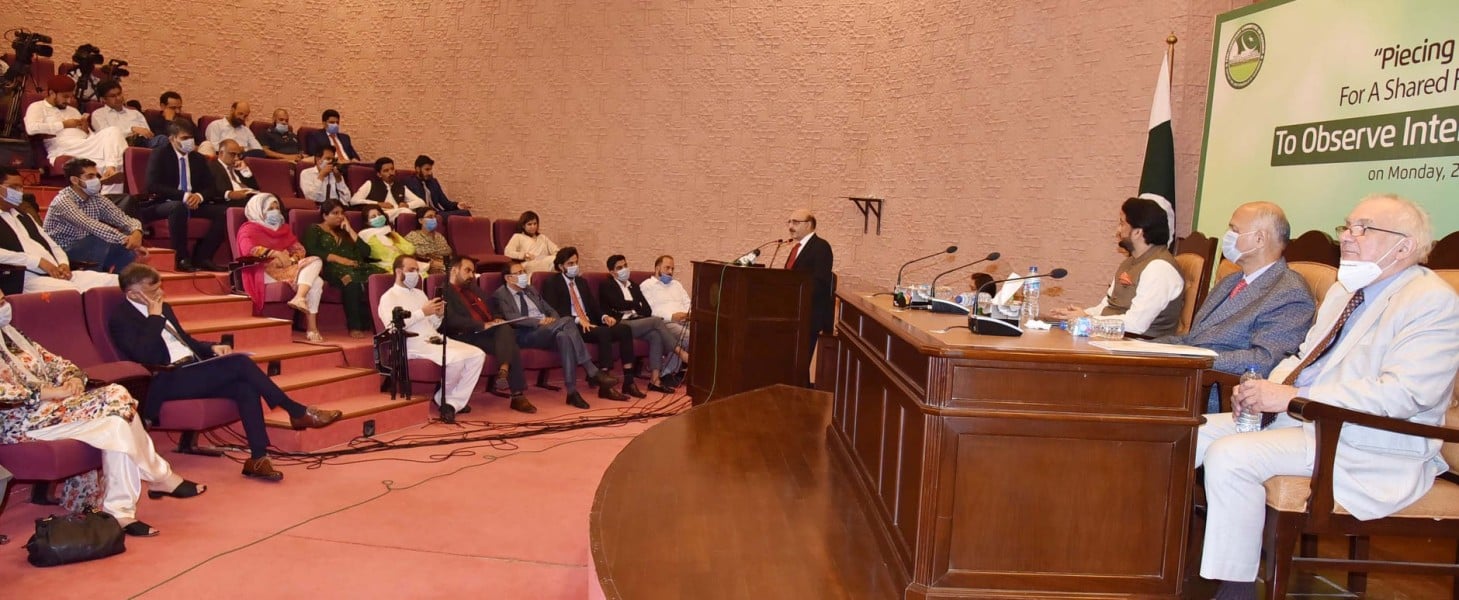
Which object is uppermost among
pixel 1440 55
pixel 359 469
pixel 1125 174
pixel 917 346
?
pixel 1440 55

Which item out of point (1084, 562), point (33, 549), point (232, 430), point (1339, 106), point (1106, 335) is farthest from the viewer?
point (232, 430)

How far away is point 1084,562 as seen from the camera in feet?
8.03

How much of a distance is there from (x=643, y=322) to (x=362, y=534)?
3.90 meters

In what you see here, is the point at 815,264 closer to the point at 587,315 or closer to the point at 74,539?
the point at 587,315

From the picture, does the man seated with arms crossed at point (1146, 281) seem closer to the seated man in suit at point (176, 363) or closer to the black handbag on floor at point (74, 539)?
the black handbag on floor at point (74, 539)

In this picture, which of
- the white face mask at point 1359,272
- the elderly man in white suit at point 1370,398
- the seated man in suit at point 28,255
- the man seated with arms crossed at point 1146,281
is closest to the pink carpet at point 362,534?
the seated man in suit at point 28,255

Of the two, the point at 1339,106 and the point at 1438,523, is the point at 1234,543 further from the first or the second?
the point at 1339,106

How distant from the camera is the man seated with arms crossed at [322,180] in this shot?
8.20 meters

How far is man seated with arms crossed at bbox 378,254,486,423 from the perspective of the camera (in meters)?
6.17

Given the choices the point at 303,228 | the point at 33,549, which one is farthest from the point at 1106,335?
the point at 303,228

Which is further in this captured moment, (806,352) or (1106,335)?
(806,352)

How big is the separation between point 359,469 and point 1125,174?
200 inches

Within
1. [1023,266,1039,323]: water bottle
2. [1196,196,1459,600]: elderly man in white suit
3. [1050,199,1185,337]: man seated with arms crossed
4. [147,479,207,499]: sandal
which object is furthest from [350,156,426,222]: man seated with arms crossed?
[1196,196,1459,600]: elderly man in white suit

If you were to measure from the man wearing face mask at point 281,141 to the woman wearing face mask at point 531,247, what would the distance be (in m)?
2.24
